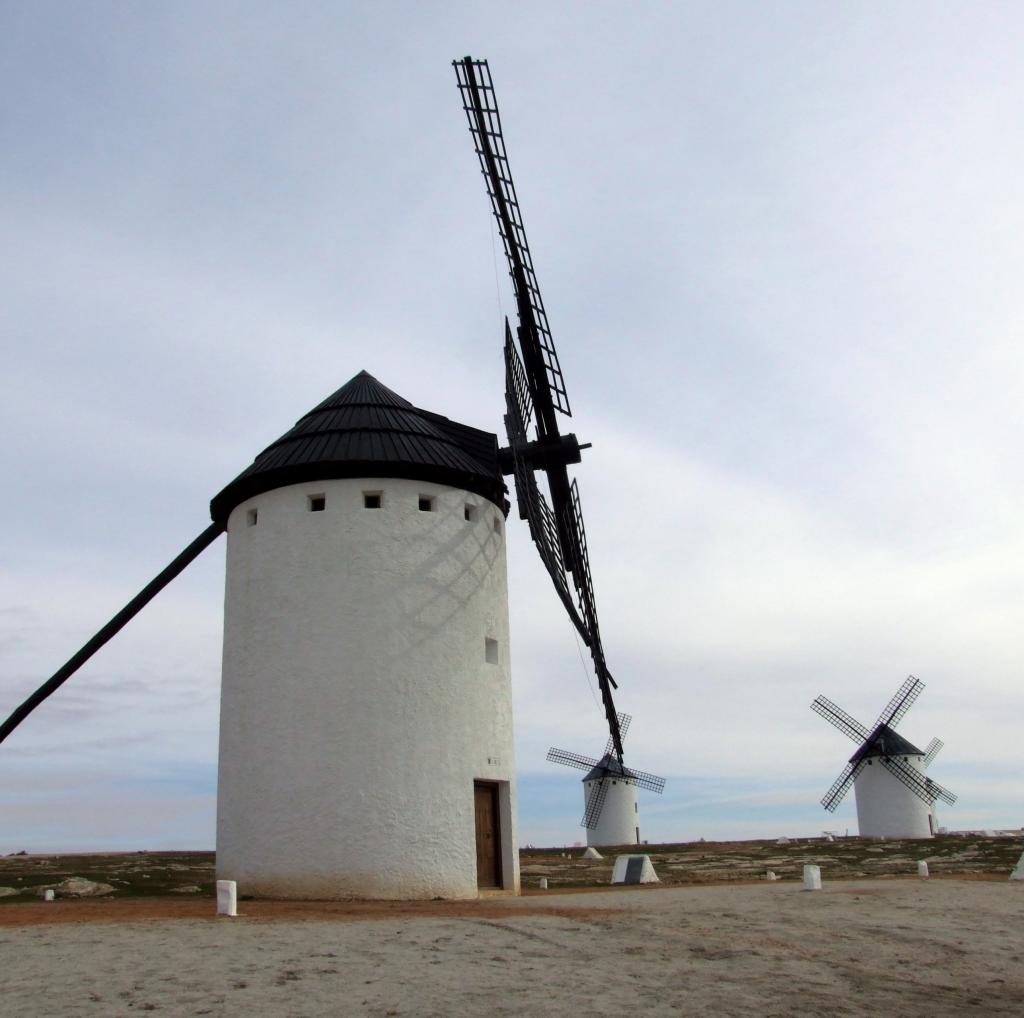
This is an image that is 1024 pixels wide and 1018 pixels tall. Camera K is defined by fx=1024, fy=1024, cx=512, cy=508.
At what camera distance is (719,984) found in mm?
9164

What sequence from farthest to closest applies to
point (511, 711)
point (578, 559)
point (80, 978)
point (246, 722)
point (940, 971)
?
point (578, 559), point (511, 711), point (246, 722), point (940, 971), point (80, 978)

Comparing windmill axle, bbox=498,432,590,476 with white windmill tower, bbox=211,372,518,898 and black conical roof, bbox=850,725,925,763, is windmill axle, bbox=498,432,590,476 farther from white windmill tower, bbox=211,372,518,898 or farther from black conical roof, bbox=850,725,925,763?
black conical roof, bbox=850,725,925,763

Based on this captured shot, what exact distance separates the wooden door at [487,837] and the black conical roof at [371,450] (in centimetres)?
594

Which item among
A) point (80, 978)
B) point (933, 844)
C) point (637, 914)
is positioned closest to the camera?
point (80, 978)

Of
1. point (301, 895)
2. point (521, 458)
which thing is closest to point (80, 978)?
point (301, 895)

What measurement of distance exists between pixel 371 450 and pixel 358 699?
487 centimetres

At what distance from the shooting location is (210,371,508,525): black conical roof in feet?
65.0

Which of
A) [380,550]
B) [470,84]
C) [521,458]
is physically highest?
[470,84]

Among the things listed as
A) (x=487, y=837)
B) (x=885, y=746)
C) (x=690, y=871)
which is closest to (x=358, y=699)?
(x=487, y=837)

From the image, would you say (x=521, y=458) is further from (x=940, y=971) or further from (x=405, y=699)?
(x=940, y=971)

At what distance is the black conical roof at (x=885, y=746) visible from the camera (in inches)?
2162

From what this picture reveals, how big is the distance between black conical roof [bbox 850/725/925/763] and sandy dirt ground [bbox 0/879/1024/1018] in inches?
1678

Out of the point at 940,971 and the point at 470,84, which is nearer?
the point at 940,971

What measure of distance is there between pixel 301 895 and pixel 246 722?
10.8 ft
